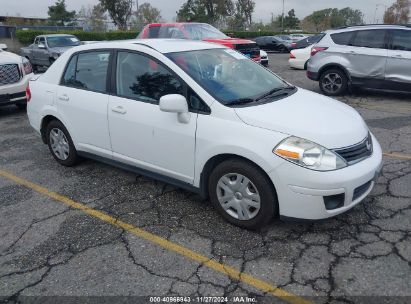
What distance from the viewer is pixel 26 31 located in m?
28.6

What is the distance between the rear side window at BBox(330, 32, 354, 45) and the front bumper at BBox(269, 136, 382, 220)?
640cm

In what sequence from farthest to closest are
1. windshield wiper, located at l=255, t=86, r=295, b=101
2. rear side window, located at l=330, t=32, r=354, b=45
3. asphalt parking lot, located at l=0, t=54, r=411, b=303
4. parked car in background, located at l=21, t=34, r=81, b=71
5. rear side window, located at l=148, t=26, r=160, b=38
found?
parked car in background, located at l=21, t=34, r=81, b=71
rear side window, located at l=148, t=26, r=160, b=38
rear side window, located at l=330, t=32, r=354, b=45
windshield wiper, located at l=255, t=86, r=295, b=101
asphalt parking lot, located at l=0, t=54, r=411, b=303

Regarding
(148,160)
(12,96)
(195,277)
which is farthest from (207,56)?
(12,96)

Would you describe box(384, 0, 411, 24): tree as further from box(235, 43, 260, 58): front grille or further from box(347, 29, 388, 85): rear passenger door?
box(347, 29, 388, 85): rear passenger door

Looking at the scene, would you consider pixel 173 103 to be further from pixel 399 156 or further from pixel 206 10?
pixel 206 10

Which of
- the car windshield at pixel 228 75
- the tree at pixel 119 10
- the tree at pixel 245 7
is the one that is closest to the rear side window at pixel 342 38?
the car windshield at pixel 228 75

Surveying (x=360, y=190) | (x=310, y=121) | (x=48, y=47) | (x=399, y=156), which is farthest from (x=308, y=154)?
(x=48, y=47)

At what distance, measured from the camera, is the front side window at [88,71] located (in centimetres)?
423

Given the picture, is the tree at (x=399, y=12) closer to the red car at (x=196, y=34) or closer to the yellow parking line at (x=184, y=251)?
the red car at (x=196, y=34)

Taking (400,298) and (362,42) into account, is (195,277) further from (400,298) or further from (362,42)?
(362,42)

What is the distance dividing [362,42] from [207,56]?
5.80 m

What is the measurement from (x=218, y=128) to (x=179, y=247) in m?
1.09

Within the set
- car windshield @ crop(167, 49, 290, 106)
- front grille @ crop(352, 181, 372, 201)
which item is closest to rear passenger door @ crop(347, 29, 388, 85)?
car windshield @ crop(167, 49, 290, 106)

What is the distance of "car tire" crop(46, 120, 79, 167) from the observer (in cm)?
482
